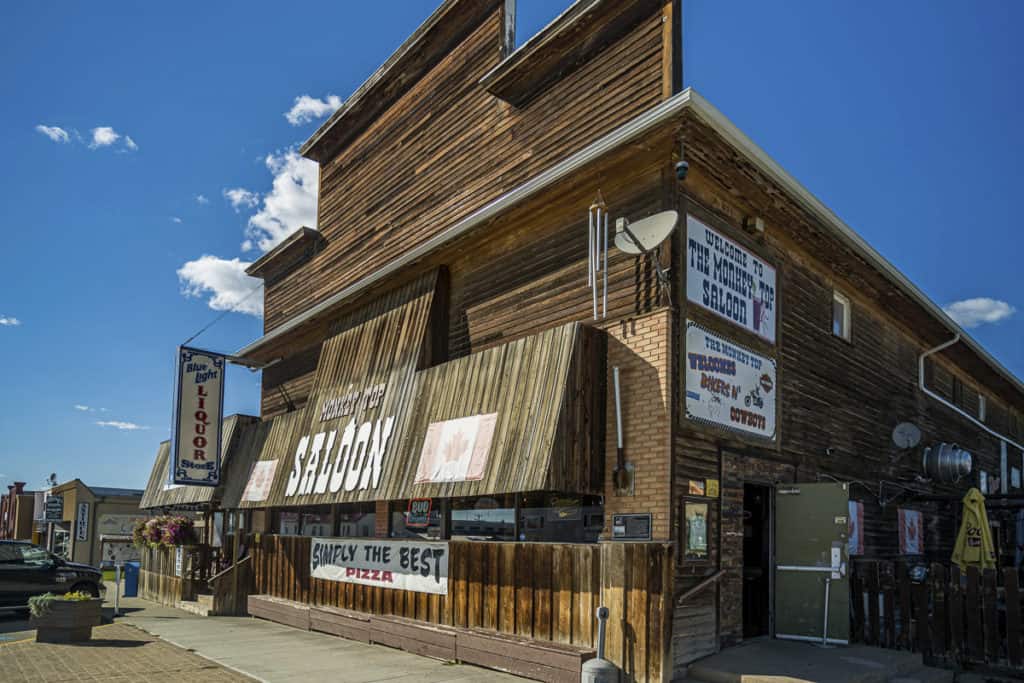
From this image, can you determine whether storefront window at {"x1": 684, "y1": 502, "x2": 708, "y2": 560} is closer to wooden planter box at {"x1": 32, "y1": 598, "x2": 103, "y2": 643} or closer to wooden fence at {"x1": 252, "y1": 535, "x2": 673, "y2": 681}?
wooden fence at {"x1": 252, "y1": 535, "x2": 673, "y2": 681}

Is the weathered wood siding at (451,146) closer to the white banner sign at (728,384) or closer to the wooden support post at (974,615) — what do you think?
the white banner sign at (728,384)

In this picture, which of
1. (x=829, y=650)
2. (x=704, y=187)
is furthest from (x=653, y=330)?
(x=829, y=650)

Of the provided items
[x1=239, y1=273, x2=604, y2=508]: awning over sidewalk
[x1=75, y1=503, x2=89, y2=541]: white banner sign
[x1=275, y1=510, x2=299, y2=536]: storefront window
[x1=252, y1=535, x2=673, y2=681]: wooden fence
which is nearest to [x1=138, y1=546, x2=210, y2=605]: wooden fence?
[x1=275, y1=510, x2=299, y2=536]: storefront window

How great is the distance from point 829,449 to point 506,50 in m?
8.55

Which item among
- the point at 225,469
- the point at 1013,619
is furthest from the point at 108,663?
the point at 1013,619

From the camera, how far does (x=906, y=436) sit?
15406 mm

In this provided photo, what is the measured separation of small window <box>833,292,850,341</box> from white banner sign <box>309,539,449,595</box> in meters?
7.71

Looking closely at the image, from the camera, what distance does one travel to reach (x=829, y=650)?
10.3 meters

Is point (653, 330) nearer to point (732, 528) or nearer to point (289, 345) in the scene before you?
point (732, 528)

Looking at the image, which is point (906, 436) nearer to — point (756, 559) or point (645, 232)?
point (756, 559)

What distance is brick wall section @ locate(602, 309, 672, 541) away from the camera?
973 centimetres

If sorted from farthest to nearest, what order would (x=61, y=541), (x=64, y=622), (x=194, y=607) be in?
(x=61, y=541)
(x=194, y=607)
(x=64, y=622)

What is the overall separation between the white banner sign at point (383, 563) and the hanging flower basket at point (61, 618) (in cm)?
369

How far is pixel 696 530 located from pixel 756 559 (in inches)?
92.7
